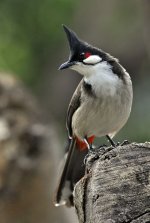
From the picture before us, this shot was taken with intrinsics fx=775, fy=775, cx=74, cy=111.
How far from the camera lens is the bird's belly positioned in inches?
238

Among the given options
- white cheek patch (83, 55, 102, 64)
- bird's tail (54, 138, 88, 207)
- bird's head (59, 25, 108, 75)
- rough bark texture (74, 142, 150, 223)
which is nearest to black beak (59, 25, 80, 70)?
bird's head (59, 25, 108, 75)

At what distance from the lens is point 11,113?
29.5ft

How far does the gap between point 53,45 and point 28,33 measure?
0.46 meters

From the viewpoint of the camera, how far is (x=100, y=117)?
241 inches

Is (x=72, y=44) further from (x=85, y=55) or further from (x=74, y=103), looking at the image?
(x=74, y=103)

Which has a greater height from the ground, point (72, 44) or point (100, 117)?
point (72, 44)

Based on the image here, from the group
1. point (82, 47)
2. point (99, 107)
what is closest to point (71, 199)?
point (99, 107)

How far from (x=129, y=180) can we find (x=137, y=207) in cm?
18

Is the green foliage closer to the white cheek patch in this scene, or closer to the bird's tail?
the bird's tail

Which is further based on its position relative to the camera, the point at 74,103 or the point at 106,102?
the point at 74,103

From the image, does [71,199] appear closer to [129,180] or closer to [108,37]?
[129,180]

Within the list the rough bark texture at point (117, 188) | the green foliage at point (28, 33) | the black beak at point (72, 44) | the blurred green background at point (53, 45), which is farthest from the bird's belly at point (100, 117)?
the green foliage at point (28, 33)

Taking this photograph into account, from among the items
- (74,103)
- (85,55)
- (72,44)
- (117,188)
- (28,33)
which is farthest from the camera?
(28,33)

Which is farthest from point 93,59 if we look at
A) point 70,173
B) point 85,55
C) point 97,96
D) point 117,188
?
point 117,188
